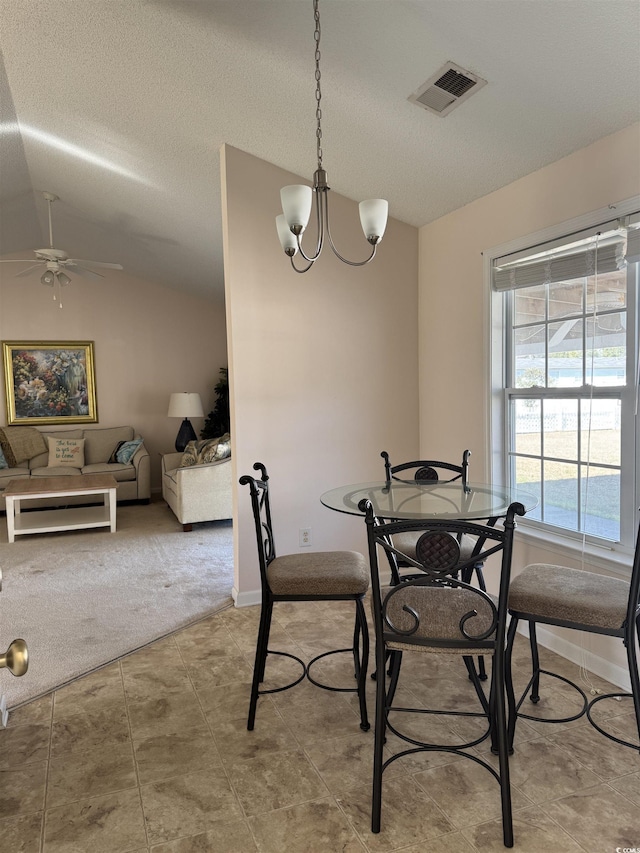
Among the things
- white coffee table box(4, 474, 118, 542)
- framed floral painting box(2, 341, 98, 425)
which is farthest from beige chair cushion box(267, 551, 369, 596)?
framed floral painting box(2, 341, 98, 425)

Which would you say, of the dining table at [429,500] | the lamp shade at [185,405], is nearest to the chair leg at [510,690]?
the dining table at [429,500]

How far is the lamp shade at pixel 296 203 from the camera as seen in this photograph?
210 centimetres

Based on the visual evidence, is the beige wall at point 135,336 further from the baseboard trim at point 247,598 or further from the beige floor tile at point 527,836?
the beige floor tile at point 527,836

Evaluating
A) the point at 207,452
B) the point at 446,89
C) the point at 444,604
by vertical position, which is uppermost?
the point at 446,89

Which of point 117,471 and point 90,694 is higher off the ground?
point 117,471

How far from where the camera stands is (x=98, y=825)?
69.6 inches

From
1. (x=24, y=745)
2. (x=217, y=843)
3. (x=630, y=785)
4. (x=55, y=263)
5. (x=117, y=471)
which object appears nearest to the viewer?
(x=217, y=843)

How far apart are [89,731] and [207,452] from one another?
365 centimetres

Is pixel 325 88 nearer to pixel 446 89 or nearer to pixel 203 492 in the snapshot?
pixel 446 89

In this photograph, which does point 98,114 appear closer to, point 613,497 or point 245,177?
point 245,177

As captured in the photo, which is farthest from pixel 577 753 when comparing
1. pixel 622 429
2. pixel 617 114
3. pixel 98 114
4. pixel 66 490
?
pixel 66 490

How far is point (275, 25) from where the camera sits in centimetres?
235

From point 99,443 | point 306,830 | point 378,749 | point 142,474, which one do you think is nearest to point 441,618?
point 378,749

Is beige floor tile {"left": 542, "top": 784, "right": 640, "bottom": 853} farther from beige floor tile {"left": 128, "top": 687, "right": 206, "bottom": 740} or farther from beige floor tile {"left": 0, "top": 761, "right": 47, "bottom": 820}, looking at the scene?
beige floor tile {"left": 0, "top": 761, "right": 47, "bottom": 820}
